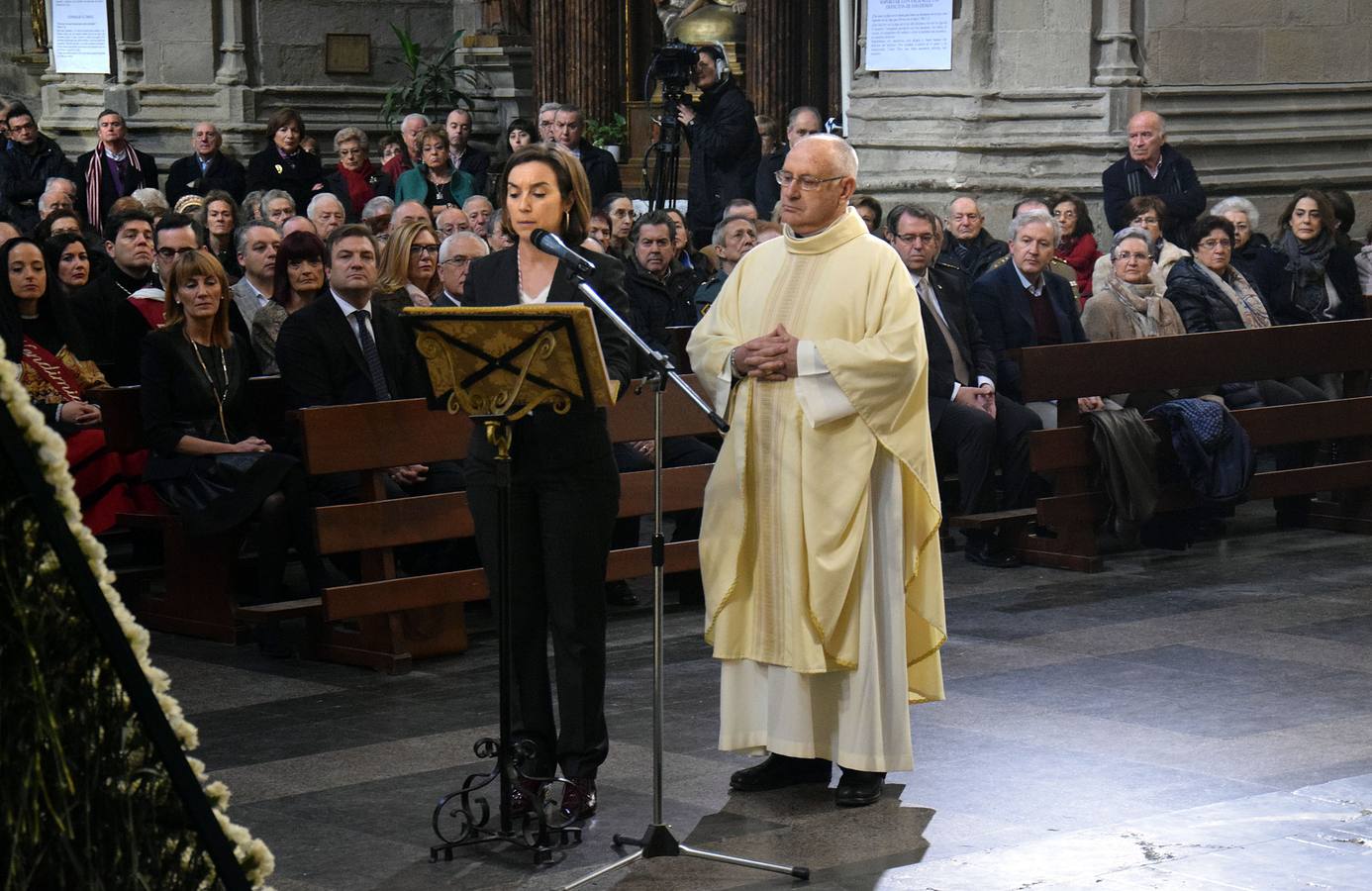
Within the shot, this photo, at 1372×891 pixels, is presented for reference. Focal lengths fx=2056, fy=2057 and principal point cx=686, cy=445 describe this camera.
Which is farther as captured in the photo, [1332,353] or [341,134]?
[341,134]

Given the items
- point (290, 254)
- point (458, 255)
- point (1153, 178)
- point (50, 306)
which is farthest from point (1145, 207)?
point (50, 306)

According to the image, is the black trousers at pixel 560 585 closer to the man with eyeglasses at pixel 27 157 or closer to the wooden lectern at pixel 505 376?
the wooden lectern at pixel 505 376

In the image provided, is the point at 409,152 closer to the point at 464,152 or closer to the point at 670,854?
the point at 464,152

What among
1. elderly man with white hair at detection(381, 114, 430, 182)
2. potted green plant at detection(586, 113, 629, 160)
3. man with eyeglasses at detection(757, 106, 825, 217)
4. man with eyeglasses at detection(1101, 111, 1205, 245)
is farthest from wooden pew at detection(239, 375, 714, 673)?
potted green plant at detection(586, 113, 629, 160)

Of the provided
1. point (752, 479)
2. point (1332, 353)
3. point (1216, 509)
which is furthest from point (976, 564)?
point (752, 479)

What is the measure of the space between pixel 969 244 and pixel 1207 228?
1.44 m

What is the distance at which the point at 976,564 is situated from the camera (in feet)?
31.0

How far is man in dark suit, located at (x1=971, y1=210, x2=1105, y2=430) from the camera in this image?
992 cm

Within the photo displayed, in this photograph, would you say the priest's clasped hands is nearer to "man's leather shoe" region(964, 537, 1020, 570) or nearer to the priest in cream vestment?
the priest in cream vestment

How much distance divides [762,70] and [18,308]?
344 inches

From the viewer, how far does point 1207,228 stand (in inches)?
420

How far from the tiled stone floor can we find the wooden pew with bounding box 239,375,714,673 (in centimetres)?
Answer: 14

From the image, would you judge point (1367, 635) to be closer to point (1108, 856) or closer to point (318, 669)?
point (1108, 856)

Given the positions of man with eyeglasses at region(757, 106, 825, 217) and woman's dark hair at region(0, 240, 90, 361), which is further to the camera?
man with eyeglasses at region(757, 106, 825, 217)
